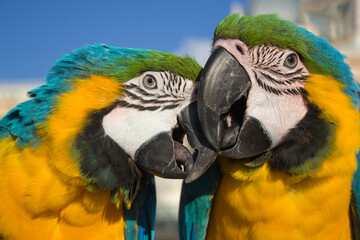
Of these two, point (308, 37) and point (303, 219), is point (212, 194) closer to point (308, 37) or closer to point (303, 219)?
point (303, 219)

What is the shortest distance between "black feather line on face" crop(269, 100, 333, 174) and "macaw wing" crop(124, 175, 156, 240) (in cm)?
103

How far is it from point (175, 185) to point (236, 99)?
27.4 ft

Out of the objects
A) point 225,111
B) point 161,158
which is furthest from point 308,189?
point 161,158

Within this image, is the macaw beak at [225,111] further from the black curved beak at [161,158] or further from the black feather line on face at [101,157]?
the black feather line on face at [101,157]

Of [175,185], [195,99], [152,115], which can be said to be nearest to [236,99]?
[195,99]

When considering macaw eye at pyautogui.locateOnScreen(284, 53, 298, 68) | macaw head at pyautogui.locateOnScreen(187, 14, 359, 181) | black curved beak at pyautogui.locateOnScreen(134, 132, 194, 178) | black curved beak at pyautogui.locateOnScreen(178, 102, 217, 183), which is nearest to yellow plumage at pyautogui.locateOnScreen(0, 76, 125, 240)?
black curved beak at pyautogui.locateOnScreen(134, 132, 194, 178)

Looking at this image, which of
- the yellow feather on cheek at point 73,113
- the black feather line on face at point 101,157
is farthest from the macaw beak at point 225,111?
the yellow feather on cheek at point 73,113

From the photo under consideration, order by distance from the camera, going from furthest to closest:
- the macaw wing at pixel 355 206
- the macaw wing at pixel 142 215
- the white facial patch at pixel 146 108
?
the macaw wing at pixel 142 215
the macaw wing at pixel 355 206
the white facial patch at pixel 146 108

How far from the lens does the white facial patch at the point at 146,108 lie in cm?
203

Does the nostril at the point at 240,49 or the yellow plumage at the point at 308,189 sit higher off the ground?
the nostril at the point at 240,49

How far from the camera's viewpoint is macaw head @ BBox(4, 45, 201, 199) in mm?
1960

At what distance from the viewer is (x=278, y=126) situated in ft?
6.64

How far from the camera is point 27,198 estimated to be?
1.96 metres

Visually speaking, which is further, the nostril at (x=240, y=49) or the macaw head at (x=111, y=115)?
the nostril at (x=240, y=49)
